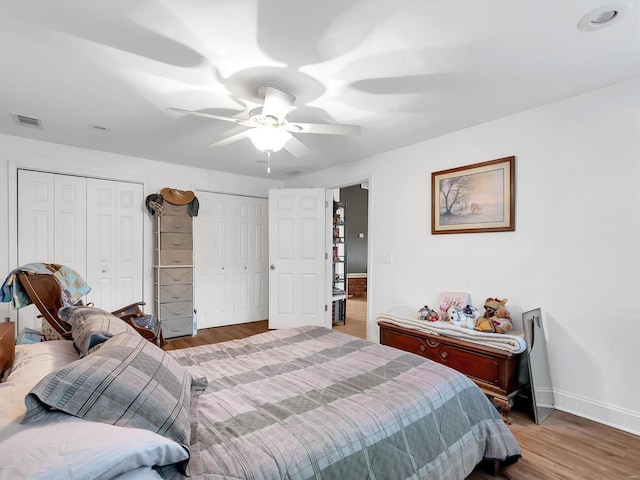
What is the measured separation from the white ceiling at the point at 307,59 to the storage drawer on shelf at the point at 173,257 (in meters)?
1.65

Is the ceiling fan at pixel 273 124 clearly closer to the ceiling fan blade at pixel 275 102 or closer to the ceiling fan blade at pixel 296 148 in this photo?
the ceiling fan blade at pixel 275 102

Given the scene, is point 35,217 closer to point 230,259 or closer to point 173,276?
point 173,276

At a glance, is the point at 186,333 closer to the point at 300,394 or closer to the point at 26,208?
the point at 26,208

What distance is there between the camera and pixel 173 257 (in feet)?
13.4

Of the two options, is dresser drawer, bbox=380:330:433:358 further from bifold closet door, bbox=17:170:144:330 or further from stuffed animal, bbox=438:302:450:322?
bifold closet door, bbox=17:170:144:330

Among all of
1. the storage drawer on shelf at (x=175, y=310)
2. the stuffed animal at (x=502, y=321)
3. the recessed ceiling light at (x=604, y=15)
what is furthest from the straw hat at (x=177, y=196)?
the recessed ceiling light at (x=604, y=15)

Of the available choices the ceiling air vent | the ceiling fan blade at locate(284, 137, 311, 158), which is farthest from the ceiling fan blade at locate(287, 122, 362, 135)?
the ceiling air vent

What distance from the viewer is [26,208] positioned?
3.35m

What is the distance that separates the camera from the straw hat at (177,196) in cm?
403

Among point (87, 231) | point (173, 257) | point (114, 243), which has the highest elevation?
point (87, 231)

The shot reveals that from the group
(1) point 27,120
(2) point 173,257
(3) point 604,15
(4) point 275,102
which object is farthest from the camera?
(2) point 173,257

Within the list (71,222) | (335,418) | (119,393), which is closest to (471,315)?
(335,418)

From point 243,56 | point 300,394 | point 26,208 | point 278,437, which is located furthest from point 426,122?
point 26,208

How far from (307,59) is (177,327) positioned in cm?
360
